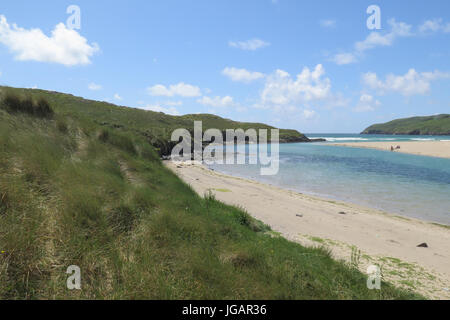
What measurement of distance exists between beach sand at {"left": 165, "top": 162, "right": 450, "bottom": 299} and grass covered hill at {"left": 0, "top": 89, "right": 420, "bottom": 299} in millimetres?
2883

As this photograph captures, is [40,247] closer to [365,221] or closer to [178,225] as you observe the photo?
[178,225]

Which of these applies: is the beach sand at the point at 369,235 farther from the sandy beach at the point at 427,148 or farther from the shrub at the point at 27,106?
the sandy beach at the point at 427,148

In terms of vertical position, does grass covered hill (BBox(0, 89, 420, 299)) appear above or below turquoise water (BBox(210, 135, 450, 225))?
above

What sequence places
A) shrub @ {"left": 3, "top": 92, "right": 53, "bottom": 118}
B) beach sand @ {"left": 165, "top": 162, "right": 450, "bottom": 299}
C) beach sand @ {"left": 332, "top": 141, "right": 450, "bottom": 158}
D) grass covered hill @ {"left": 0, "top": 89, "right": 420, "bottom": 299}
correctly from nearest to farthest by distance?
grass covered hill @ {"left": 0, "top": 89, "right": 420, "bottom": 299}, beach sand @ {"left": 165, "top": 162, "right": 450, "bottom": 299}, shrub @ {"left": 3, "top": 92, "right": 53, "bottom": 118}, beach sand @ {"left": 332, "top": 141, "right": 450, "bottom": 158}

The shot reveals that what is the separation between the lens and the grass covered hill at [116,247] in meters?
3.44

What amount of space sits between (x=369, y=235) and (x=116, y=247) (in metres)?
11.4

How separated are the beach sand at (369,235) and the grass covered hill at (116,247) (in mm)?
2883

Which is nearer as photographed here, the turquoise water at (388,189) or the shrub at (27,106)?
the shrub at (27,106)

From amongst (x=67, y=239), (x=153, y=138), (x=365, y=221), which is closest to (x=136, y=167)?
(x=67, y=239)

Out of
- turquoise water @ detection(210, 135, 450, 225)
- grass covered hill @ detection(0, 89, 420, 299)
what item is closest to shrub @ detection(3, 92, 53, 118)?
grass covered hill @ detection(0, 89, 420, 299)

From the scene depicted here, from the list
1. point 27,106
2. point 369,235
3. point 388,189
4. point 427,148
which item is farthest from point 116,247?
point 427,148

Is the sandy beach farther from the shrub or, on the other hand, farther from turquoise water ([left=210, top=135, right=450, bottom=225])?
the shrub

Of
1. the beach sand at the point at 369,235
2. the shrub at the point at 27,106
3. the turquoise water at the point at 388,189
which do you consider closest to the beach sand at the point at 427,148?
the turquoise water at the point at 388,189

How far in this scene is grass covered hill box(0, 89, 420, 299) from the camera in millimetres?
3439
